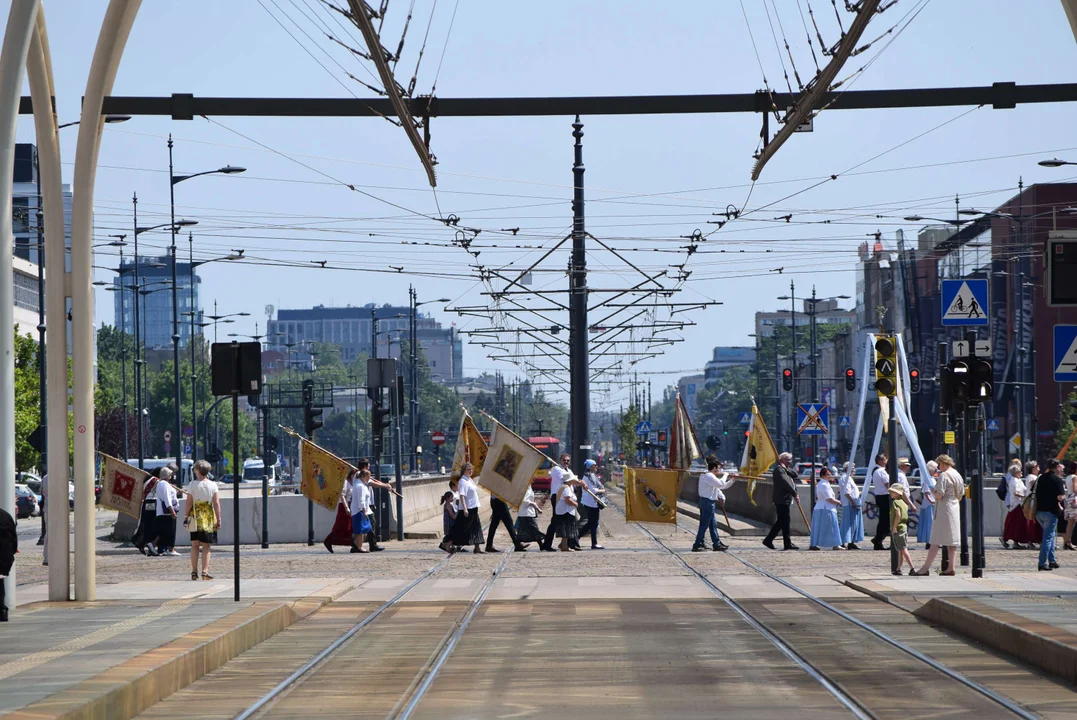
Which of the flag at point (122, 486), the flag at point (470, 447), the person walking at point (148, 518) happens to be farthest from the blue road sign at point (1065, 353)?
the flag at point (122, 486)

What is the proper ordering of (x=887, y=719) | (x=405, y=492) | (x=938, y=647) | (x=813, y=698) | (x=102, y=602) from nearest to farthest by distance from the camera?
(x=887, y=719) → (x=813, y=698) → (x=938, y=647) → (x=102, y=602) → (x=405, y=492)

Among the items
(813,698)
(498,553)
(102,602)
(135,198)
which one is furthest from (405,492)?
(813,698)

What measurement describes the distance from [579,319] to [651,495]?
4.61 m

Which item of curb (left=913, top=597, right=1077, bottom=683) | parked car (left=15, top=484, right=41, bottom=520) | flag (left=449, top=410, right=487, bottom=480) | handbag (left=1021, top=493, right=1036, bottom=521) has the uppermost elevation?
flag (left=449, top=410, right=487, bottom=480)

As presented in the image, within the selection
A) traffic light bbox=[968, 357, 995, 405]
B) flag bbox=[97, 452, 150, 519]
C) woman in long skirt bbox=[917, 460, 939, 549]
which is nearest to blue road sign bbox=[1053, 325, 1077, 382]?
traffic light bbox=[968, 357, 995, 405]

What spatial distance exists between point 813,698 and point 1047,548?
46.1 feet

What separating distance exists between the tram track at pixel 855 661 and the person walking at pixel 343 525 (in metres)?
12.2

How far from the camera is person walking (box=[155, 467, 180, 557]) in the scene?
28.6m

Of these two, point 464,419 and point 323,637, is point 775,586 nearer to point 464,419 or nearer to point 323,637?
point 323,637

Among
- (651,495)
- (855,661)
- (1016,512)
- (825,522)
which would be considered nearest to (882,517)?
(825,522)

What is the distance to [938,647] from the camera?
14.3m

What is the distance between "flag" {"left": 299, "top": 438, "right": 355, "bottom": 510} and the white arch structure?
1412cm

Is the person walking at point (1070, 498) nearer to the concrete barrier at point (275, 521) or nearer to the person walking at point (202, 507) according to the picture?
the person walking at point (202, 507)

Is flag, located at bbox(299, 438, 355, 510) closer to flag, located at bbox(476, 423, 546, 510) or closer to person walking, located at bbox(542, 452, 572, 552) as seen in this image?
flag, located at bbox(476, 423, 546, 510)
